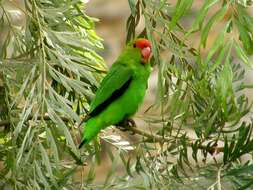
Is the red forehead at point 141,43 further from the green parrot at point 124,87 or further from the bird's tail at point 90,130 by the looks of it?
the bird's tail at point 90,130

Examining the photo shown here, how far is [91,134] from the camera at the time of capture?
4.61ft

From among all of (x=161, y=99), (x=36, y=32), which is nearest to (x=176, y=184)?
(x=161, y=99)

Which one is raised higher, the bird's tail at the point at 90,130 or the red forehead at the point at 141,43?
the red forehead at the point at 141,43

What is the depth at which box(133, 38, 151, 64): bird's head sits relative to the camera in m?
1.63

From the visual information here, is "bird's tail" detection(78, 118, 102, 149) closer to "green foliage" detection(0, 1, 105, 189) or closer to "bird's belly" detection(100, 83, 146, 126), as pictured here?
"green foliage" detection(0, 1, 105, 189)

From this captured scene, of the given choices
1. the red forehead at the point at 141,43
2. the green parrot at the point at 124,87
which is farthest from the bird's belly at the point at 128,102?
the red forehead at the point at 141,43

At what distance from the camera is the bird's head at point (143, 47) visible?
5.34ft

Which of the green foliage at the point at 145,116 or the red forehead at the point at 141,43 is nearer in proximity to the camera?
A: the green foliage at the point at 145,116

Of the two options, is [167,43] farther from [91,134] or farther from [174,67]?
[91,134]

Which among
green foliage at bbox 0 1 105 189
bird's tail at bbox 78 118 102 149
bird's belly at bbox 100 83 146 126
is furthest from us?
bird's belly at bbox 100 83 146 126

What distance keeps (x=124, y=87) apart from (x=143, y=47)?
114mm

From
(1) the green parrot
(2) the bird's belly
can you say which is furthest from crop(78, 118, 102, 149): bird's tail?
(2) the bird's belly

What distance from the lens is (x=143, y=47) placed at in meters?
1.63

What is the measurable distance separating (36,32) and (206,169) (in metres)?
0.48
